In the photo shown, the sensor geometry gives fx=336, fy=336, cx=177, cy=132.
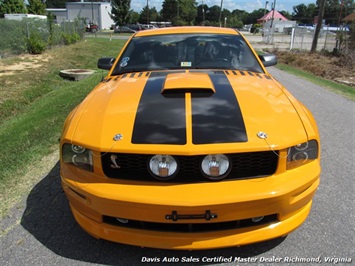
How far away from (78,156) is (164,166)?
673mm

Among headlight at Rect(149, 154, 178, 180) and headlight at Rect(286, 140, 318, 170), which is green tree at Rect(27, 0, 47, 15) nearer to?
headlight at Rect(149, 154, 178, 180)

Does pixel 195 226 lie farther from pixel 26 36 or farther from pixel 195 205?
pixel 26 36

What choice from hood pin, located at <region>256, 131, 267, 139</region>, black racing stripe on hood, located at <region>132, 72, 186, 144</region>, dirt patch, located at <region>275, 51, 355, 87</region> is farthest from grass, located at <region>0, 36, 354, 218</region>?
dirt patch, located at <region>275, 51, 355, 87</region>

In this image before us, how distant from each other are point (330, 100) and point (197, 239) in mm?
6812

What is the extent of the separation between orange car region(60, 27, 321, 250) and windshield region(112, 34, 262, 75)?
1079mm

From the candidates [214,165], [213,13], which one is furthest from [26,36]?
[213,13]

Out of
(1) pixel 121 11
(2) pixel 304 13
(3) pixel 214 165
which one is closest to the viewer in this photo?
(3) pixel 214 165

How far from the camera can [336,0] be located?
93.2m

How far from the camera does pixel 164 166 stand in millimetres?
2227

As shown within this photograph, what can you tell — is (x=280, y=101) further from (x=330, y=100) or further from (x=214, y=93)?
(x=330, y=100)

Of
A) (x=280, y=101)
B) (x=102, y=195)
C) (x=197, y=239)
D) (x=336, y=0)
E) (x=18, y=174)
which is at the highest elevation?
(x=336, y=0)

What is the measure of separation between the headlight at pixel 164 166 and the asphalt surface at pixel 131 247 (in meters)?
0.65

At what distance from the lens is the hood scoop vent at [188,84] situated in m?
2.83

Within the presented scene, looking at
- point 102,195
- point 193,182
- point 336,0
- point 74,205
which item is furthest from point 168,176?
→ point 336,0
